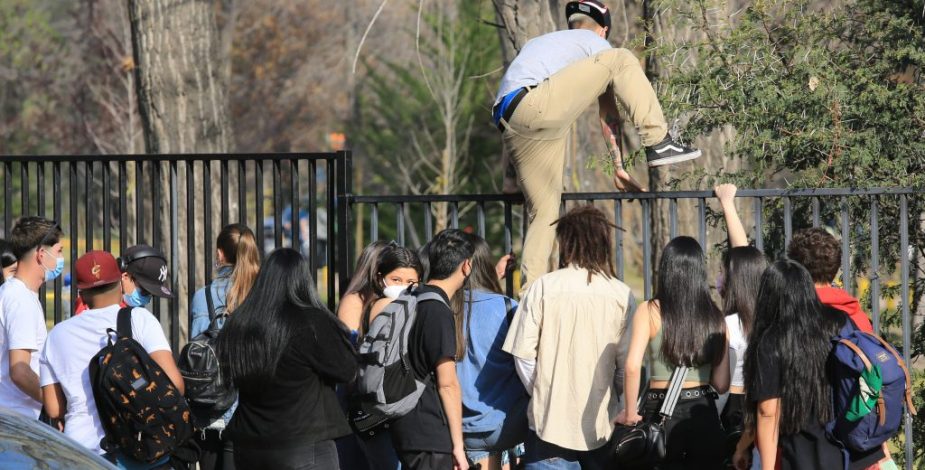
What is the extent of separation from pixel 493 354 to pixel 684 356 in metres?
1.00

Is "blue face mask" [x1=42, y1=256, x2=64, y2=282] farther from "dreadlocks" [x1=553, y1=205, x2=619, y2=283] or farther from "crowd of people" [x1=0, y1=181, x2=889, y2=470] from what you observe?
"dreadlocks" [x1=553, y1=205, x2=619, y2=283]

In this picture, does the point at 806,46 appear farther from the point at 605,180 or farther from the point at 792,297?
the point at 605,180

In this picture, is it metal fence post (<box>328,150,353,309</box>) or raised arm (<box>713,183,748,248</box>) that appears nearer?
raised arm (<box>713,183,748,248</box>)

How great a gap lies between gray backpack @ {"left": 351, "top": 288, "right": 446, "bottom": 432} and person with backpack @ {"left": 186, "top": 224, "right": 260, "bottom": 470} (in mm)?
650

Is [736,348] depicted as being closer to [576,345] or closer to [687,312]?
[687,312]

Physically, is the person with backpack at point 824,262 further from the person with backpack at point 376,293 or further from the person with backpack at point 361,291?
the person with backpack at point 361,291

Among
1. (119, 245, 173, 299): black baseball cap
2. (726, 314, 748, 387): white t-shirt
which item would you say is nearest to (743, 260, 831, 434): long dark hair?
(726, 314, 748, 387): white t-shirt

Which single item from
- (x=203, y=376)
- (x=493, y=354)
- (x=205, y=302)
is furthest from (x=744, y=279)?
(x=205, y=302)

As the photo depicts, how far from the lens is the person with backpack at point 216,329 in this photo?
16.9ft

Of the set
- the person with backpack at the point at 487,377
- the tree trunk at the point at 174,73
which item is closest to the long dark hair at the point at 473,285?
the person with backpack at the point at 487,377

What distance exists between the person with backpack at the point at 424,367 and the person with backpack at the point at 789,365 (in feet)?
4.38

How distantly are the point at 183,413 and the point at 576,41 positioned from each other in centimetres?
269

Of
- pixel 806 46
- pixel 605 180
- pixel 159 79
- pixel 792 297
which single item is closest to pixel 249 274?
pixel 792 297

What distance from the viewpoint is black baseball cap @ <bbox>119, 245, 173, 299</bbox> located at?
532 cm
